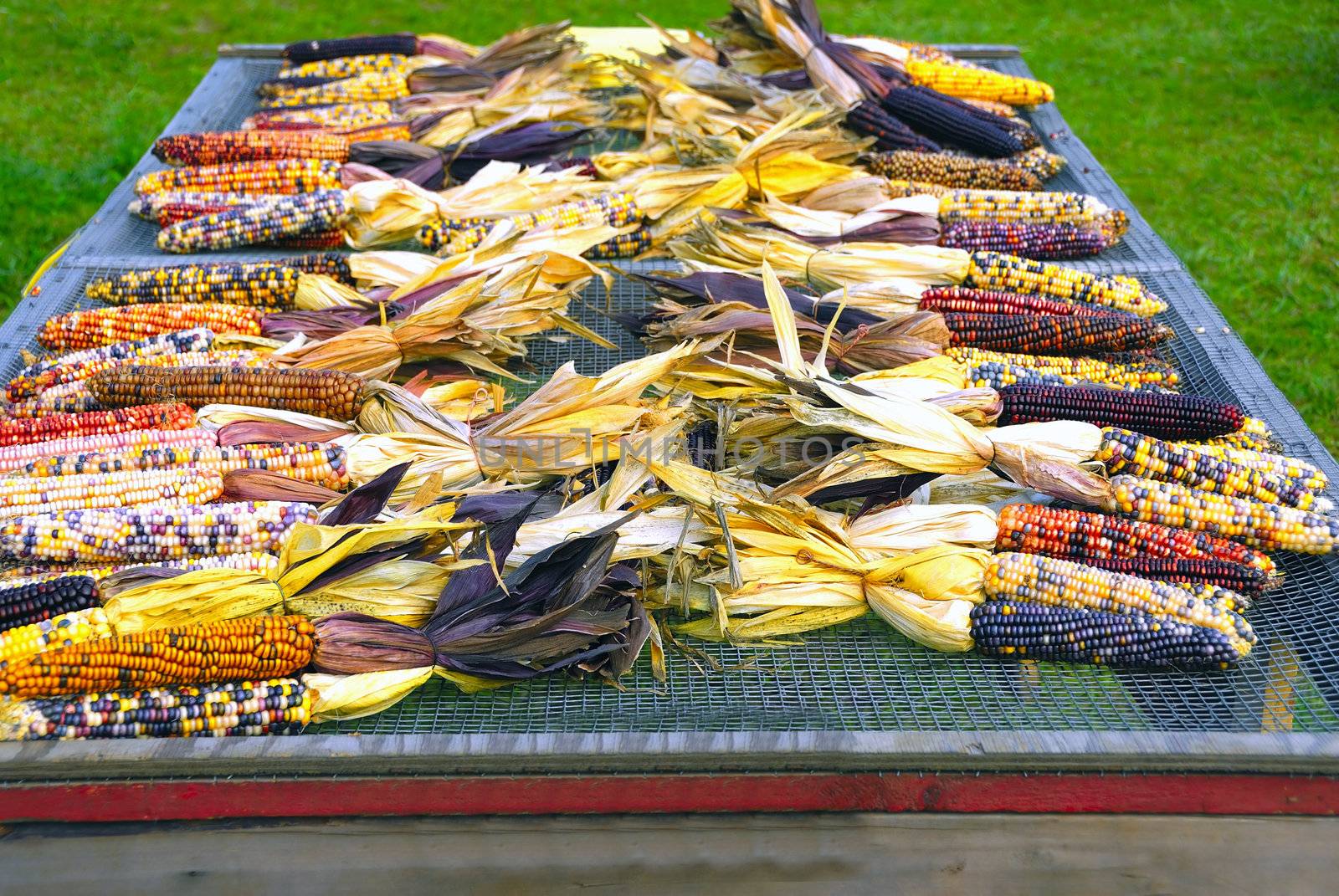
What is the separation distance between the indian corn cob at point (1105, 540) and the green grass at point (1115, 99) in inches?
100

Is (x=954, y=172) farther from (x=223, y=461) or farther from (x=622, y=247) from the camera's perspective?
(x=223, y=461)

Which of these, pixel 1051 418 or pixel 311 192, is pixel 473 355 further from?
pixel 1051 418

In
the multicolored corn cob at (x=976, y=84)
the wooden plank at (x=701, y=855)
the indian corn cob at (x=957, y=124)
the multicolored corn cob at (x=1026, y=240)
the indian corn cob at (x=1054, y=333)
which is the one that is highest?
the multicolored corn cob at (x=976, y=84)

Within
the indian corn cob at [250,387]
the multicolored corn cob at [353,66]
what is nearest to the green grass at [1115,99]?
the multicolored corn cob at [353,66]

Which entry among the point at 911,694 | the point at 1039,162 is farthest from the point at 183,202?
the point at 1039,162

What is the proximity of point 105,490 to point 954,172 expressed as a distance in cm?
413

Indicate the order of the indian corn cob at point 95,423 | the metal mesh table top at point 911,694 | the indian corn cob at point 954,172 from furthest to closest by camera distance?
Result: 1. the indian corn cob at point 954,172
2. the indian corn cob at point 95,423
3. the metal mesh table top at point 911,694

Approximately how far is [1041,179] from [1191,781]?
3.65 m

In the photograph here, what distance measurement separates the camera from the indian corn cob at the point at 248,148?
5.48m

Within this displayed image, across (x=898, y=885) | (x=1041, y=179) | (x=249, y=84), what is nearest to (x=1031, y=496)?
(x=898, y=885)

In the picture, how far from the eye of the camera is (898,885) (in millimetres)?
2729

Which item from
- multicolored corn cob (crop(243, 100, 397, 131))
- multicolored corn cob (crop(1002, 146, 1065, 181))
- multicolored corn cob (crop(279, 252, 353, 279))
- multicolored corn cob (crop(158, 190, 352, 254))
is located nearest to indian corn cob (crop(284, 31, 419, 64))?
multicolored corn cob (crop(243, 100, 397, 131))

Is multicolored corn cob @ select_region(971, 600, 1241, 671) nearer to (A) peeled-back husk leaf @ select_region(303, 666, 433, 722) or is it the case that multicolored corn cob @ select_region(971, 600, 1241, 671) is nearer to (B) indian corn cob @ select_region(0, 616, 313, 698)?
(A) peeled-back husk leaf @ select_region(303, 666, 433, 722)

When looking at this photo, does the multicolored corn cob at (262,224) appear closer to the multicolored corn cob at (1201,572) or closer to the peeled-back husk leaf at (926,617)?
the peeled-back husk leaf at (926,617)
